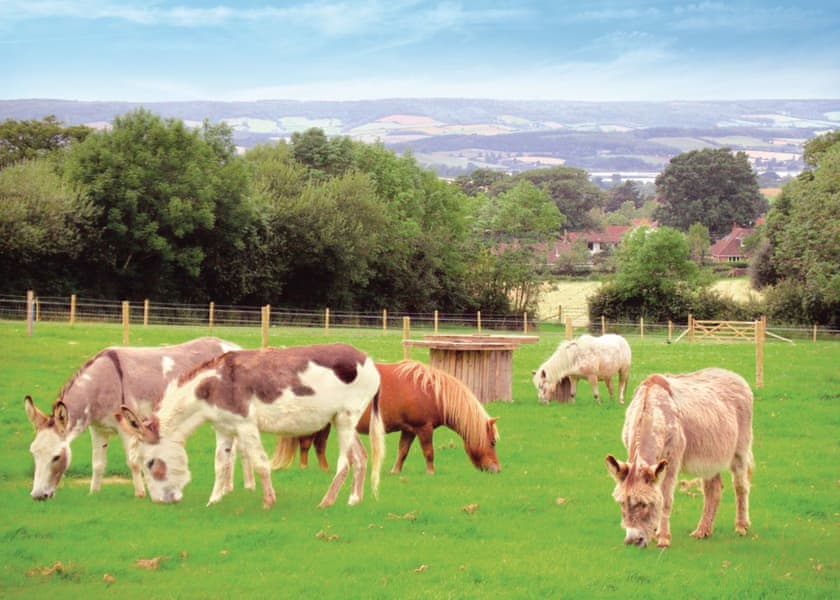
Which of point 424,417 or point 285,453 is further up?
point 424,417

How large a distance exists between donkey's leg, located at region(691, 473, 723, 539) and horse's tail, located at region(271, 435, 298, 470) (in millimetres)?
5440

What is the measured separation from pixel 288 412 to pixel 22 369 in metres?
12.9

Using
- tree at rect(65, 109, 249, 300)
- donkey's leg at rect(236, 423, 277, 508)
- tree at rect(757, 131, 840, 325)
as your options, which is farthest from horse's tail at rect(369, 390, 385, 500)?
tree at rect(757, 131, 840, 325)

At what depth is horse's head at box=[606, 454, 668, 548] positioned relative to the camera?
879cm

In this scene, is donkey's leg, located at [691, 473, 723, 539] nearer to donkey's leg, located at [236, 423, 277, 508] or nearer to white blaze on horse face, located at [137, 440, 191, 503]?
donkey's leg, located at [236, 423, 277, 508]

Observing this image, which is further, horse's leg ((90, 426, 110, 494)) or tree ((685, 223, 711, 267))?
tree ((685, 223, 711, 267))

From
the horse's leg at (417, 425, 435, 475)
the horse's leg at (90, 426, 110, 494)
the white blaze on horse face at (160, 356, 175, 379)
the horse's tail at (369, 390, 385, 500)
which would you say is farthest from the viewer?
the horse's leg at (417, 425, 435, 475)

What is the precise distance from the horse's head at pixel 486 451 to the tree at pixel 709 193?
11244 cm

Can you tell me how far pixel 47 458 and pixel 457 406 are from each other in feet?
16.1

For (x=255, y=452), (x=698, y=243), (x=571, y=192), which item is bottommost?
(x=698, y=243)

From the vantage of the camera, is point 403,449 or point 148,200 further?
point 148,200

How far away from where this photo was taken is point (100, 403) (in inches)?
457

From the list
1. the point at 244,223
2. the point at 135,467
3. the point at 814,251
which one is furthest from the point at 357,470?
the point at 814,251

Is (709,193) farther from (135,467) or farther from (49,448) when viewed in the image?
(49,448)
